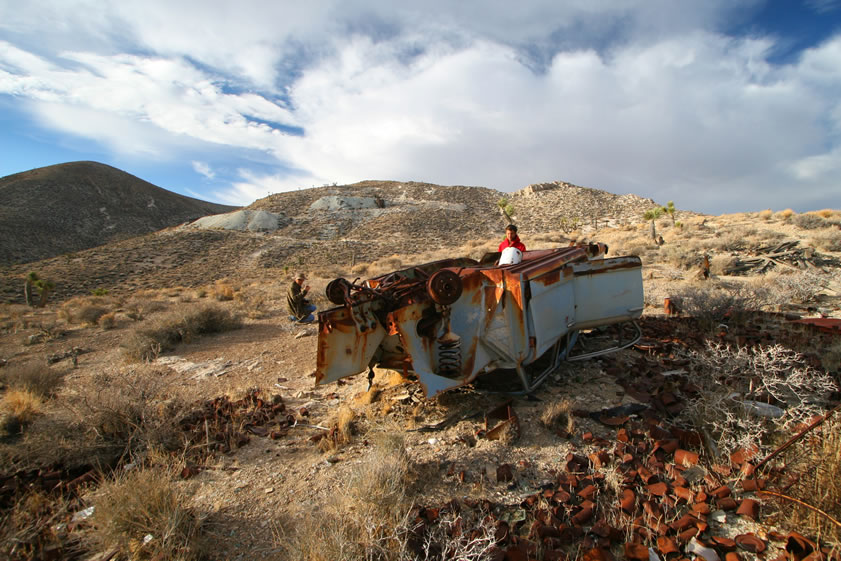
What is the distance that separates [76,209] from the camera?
52031 millimetres

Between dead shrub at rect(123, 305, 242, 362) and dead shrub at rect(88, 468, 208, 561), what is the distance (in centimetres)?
625

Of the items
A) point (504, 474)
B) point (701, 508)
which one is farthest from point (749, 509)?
point (504, 474)

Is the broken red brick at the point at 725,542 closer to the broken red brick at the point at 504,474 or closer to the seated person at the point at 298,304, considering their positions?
the broken red brick at the point at 504,474

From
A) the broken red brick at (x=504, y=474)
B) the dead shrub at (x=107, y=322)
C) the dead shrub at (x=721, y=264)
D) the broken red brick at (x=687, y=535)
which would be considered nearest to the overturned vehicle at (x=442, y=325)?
the broken red brick at (x=504, y=474)

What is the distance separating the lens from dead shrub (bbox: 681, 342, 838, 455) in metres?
3.14

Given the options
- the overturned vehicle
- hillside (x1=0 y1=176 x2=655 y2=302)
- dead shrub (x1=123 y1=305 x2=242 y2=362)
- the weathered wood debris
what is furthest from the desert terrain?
hillside (x1=0 y1=176 x2=655 y2=302)

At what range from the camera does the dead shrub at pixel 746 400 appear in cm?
314

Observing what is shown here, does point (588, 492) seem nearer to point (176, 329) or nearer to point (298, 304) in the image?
point (298, 304)

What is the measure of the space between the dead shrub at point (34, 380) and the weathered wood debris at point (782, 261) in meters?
16.8

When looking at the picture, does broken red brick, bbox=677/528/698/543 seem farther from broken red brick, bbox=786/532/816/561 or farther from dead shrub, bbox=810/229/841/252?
dead shrub, bbox=810/229/841/252

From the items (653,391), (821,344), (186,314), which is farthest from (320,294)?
(821,344)

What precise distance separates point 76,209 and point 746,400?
2753 inches

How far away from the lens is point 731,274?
12195 mm

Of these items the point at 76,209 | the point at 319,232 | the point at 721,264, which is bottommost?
the point at 721,264
